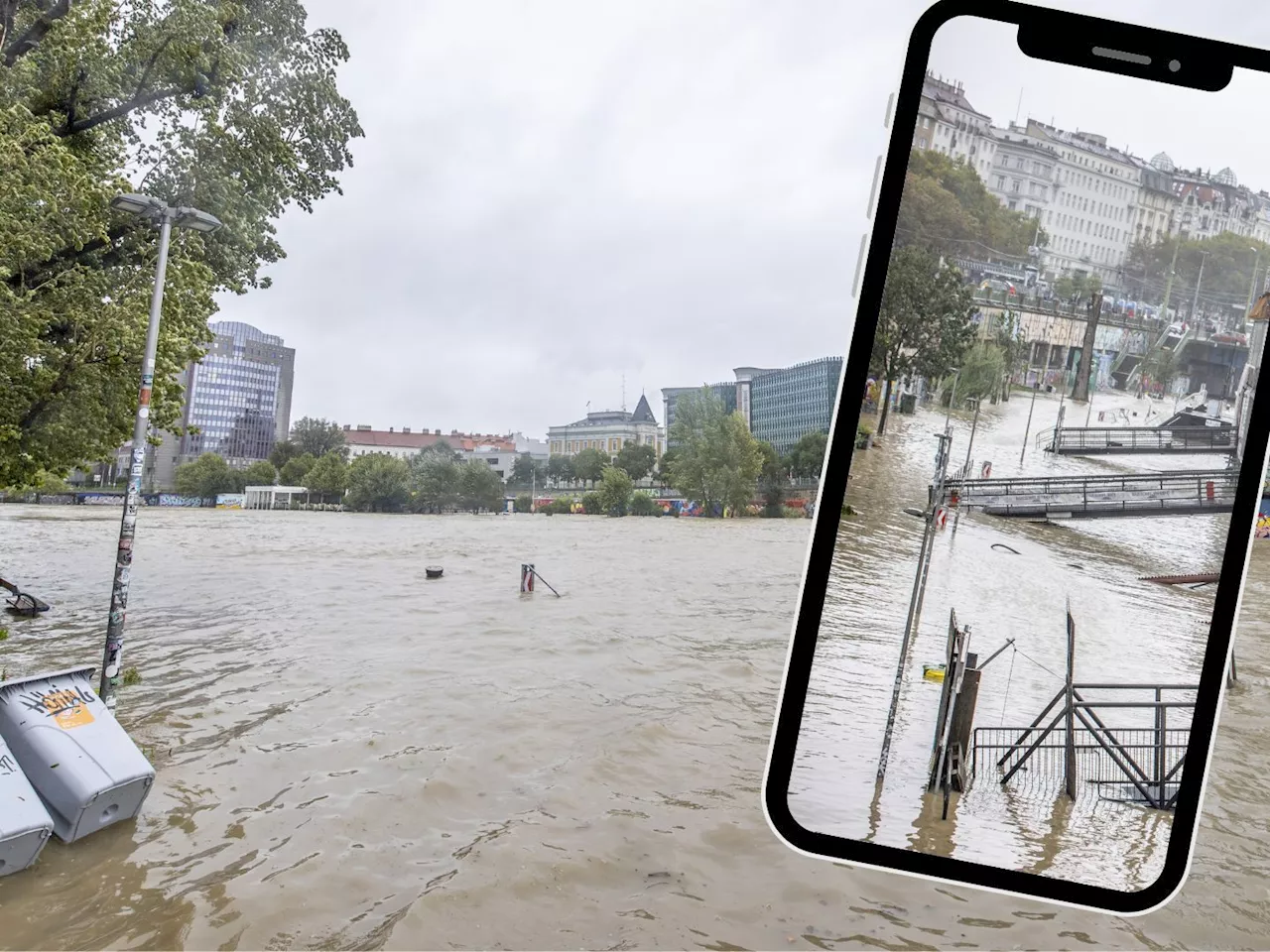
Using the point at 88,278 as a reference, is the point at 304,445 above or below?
below

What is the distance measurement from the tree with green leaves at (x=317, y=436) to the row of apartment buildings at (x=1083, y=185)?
84.9 m

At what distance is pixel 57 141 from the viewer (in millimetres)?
10969

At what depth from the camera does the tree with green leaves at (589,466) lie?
87.7m

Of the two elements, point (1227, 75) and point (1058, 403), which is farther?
point (1058, 403)

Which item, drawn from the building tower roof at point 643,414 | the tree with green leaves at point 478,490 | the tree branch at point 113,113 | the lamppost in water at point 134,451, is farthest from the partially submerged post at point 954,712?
the building tower roof at point 643,414

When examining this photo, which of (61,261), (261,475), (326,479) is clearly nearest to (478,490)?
(326,479)

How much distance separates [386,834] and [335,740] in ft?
10.8

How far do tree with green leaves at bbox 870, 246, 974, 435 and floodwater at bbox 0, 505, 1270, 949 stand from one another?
220 inches

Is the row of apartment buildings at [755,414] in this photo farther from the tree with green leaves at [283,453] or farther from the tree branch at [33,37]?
the tree branch at [33,37]

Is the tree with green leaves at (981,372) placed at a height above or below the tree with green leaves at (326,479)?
above

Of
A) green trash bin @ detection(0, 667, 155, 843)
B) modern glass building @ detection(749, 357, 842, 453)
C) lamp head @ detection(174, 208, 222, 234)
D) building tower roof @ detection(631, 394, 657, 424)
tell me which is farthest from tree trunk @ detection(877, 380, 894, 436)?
building tower roof @ detection(631, 394, 657, 424)

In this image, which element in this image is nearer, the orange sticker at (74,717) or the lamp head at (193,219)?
the orange sticker at (74,717)

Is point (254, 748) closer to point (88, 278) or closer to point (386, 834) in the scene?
point (386, 834)

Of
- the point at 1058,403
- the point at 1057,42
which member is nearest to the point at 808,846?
the point at 1058,403
